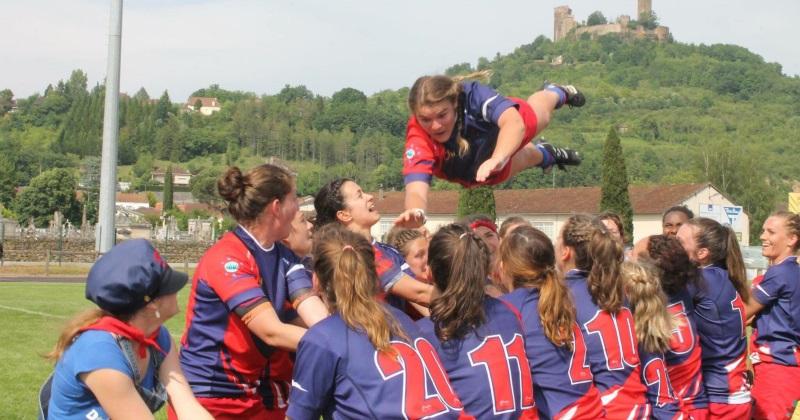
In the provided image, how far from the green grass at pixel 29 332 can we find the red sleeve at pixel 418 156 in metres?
2.37

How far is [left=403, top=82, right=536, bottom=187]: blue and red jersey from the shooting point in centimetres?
615

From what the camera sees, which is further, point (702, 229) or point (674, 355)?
point (702, 229)

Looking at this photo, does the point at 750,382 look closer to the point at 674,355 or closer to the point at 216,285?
the point at 674,355

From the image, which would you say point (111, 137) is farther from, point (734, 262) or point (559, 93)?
point (734, 262)

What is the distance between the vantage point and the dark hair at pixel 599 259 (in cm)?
544

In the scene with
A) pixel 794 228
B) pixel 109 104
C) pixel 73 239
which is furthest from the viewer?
pixel 73 239

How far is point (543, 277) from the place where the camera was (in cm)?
515

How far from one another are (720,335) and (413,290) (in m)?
2.71

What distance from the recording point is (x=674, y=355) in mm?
6379

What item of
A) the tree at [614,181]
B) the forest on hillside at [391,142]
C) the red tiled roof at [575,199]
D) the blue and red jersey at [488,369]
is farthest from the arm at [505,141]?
the forest on hillside at [391,142]

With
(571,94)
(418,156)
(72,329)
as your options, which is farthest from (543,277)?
(72,329)

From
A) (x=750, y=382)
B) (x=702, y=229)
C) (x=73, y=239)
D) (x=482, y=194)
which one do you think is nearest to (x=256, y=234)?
(x=702, y=229)

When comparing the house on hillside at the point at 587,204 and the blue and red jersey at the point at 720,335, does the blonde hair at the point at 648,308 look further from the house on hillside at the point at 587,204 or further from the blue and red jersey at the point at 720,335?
the house on hillside at the point at 587,204

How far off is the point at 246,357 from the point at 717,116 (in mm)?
189616
